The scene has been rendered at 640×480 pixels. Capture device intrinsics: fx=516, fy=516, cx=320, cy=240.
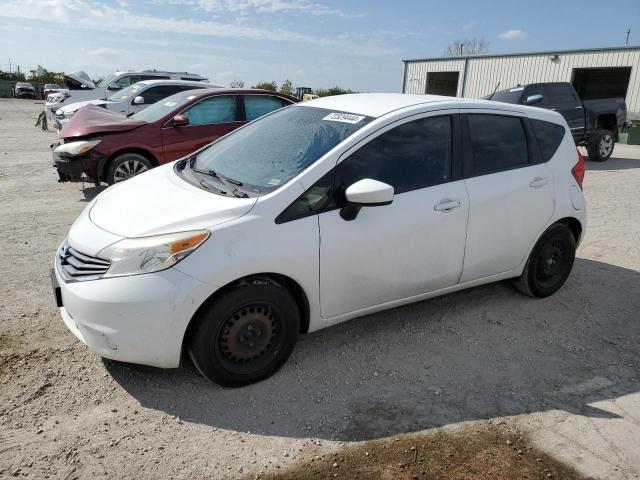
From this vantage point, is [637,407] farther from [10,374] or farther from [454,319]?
[10,374]

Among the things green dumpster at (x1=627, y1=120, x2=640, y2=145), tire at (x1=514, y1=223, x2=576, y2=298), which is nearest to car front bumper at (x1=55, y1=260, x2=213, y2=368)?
tire at (x1=514, y1=223, x2=576, y2=298)

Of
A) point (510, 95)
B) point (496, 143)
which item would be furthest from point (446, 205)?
point (510, 95)

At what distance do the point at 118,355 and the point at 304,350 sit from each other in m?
1.28

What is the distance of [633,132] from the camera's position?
19.7m

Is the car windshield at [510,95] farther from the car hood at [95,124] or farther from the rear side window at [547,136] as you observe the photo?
the car hood at [95,124]

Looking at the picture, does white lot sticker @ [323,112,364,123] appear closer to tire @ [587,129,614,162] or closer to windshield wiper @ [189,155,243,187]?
windshield wiper @ [189,155,243,187]

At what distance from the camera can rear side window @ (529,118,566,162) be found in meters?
4.35

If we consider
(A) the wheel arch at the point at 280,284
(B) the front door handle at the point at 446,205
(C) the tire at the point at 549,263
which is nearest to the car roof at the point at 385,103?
(B) the front door handle at the point at 446,205

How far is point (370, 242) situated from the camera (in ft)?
11.0

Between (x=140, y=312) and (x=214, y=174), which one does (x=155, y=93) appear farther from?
(x=140, y=312)

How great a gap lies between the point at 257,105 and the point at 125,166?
237 cm

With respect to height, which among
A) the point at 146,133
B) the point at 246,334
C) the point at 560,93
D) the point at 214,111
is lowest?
the point at 246,334

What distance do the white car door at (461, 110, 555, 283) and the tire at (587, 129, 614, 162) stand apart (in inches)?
406

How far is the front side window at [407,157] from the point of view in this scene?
3.40m
